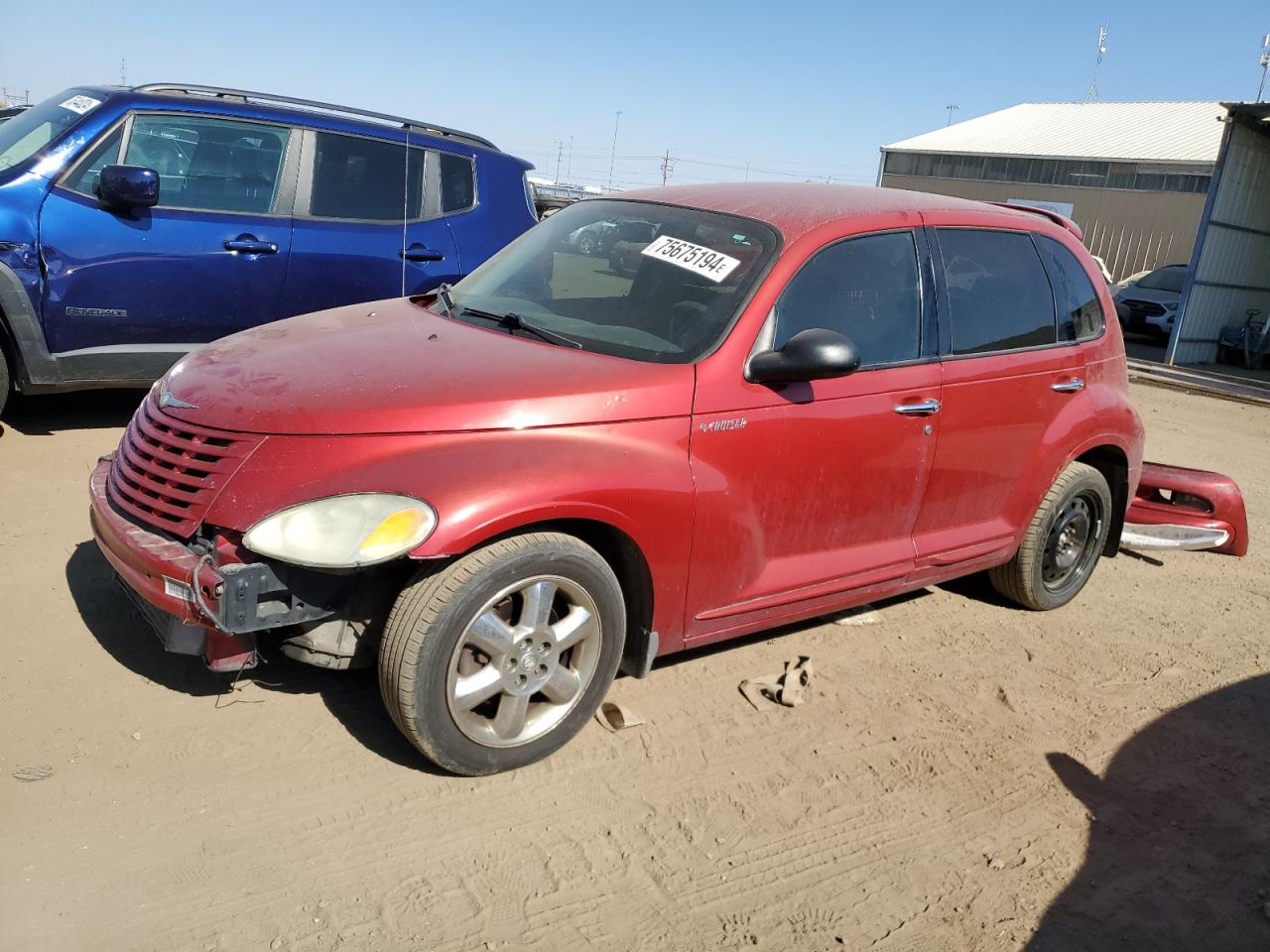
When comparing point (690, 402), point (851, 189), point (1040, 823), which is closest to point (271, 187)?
point (851, 189)

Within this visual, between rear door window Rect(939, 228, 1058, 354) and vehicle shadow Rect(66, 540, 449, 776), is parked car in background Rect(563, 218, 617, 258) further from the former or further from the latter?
vehicle shadow Rect(66, 540, 449, 776)

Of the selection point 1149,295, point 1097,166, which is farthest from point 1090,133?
point 1149,295

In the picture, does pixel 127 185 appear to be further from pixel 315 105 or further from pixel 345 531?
pixel 345 531

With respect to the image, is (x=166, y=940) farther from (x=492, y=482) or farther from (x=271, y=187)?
(x=271, y=187)

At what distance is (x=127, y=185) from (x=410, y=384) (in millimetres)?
3448

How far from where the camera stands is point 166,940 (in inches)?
96.3

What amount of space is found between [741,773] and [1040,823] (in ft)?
3.22

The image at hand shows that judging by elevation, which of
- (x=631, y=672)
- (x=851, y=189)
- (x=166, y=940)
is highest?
(x=851, y=189)

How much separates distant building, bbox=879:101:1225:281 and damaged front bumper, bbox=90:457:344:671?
32.7m

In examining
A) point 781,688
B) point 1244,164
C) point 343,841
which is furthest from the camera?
point 1244,164

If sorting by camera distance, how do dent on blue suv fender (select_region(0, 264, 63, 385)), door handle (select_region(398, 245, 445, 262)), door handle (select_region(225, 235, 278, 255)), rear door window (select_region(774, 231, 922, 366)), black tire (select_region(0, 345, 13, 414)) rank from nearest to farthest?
1. rear door window (select_region(774, 231, 922, 366))
2. dent on blue suv fender (select_region(0, 264, 63, 385))
3. black tire (select_region(0, 345, 13, 414))
4. door handle (select_region(225, 235, 278, 255))
5. door handle (select_region(398, 245, 445, 262))

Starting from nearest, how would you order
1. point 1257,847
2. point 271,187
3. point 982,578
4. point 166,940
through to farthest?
point 166,940 < point 1257,847 < point 982,578 < point 271,187

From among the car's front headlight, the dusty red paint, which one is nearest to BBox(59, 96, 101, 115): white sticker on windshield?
the dusty red paint

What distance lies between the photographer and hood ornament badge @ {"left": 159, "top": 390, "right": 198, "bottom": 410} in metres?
3.17
